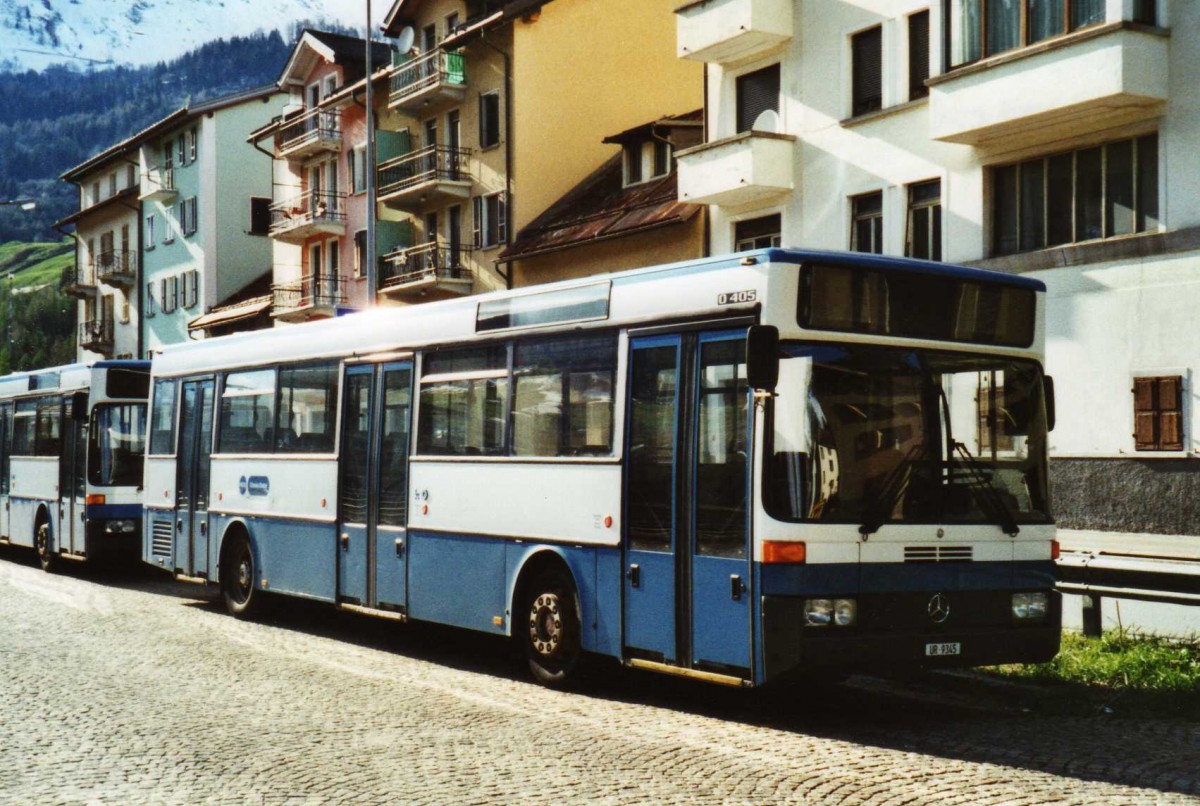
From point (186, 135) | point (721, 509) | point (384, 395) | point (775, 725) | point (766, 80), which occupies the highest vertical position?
point (186, 135)

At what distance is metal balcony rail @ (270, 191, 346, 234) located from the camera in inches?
1938

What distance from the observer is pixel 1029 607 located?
379 inches

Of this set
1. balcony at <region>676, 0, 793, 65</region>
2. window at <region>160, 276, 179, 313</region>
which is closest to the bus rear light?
balcony at <region>676, 0, 793, 65</region>

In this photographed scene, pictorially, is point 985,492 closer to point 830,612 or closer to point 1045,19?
point 830,612

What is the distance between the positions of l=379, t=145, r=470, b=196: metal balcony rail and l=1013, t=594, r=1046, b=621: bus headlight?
105 feet

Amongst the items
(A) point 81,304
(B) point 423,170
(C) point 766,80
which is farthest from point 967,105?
(A) point 81,304

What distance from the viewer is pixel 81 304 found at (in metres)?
74.5

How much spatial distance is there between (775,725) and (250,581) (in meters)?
8.21

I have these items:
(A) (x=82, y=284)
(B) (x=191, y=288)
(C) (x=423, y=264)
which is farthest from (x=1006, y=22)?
(A) (x=82, y=284)

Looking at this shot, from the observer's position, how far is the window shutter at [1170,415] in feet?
63.0

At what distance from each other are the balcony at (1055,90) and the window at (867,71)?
2696mm

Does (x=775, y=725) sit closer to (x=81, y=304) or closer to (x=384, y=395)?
(x=384, y=395)

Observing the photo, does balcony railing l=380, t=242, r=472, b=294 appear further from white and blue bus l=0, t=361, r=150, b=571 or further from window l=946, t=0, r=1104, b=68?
window l=946, t=0, r=1104, b=68

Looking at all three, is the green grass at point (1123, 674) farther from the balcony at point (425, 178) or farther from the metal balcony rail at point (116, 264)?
the metal balcony rail at point (116, 264)
